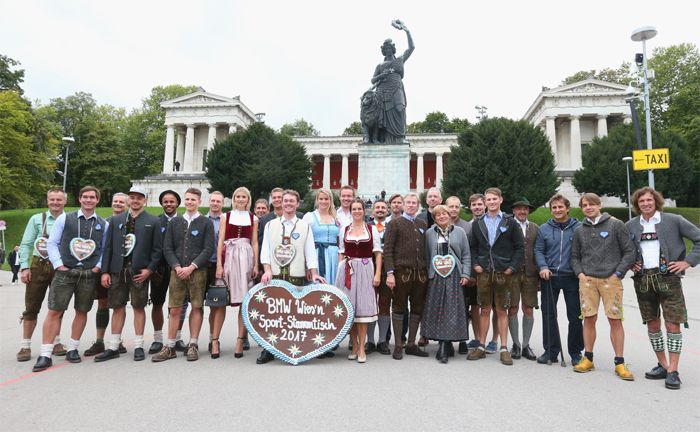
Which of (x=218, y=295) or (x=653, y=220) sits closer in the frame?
(x=653, y=220)

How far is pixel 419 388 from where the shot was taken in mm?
4512

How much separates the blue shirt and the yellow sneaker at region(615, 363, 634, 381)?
209 centimetres

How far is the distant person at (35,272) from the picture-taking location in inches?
227

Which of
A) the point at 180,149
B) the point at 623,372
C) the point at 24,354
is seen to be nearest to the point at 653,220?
the point at 623,372

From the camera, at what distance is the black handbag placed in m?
5.88

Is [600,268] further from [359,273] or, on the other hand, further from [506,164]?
[506,164]

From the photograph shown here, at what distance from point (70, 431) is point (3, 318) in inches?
295

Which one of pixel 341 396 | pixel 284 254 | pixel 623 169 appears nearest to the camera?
pixel 341 396

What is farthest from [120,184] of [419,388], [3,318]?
[419,388]

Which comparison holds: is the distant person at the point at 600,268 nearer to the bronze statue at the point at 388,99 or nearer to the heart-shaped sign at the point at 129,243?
the heart-shaped sign at the point at 129,243

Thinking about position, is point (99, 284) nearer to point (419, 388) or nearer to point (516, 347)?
point (419, 388)

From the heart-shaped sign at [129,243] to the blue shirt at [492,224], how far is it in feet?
16.4

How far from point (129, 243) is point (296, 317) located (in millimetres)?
2571

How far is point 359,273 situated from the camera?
5.85m
